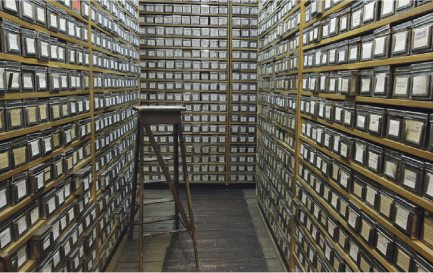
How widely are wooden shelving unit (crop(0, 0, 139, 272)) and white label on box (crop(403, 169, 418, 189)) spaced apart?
201 centimetres

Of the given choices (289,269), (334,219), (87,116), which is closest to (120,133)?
(87,116)

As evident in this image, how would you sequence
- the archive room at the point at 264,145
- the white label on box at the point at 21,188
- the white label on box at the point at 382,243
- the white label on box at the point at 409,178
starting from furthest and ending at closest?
1. the white label on box at the point at 21,188
2. the white label on box at the point at 382,243
3. the archive room at the point at 264,145
4. the white label on box at the point at 409,178

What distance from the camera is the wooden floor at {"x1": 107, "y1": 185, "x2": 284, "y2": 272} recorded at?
13.8 ft

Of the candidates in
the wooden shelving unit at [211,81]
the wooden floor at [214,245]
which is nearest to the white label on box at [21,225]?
the wooden floor at [214,245]

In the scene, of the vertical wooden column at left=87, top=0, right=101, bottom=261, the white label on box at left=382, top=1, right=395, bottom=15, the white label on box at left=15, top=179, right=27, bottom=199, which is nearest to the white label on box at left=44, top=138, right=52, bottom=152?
the white label on box at left=15, top=179, right=27, bottom=199

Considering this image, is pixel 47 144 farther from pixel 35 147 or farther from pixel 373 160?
pixel 373 160

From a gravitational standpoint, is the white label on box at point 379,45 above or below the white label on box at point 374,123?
above

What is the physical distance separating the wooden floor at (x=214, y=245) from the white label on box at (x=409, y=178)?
2.70 meters

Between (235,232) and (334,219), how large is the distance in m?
2.71

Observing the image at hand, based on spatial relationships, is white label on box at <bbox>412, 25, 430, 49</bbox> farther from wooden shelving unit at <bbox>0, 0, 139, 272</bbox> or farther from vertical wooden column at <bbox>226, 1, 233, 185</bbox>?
vertical wooden column at <bbox>226, 1, 233, 185</bbox>

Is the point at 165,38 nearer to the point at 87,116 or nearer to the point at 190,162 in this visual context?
the point at 190,162

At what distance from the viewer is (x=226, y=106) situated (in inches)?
273

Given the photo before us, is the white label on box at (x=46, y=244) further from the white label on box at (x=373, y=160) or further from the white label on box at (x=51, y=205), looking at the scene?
the white label on box at (x=373, y=160)

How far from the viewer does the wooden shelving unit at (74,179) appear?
2.11m
